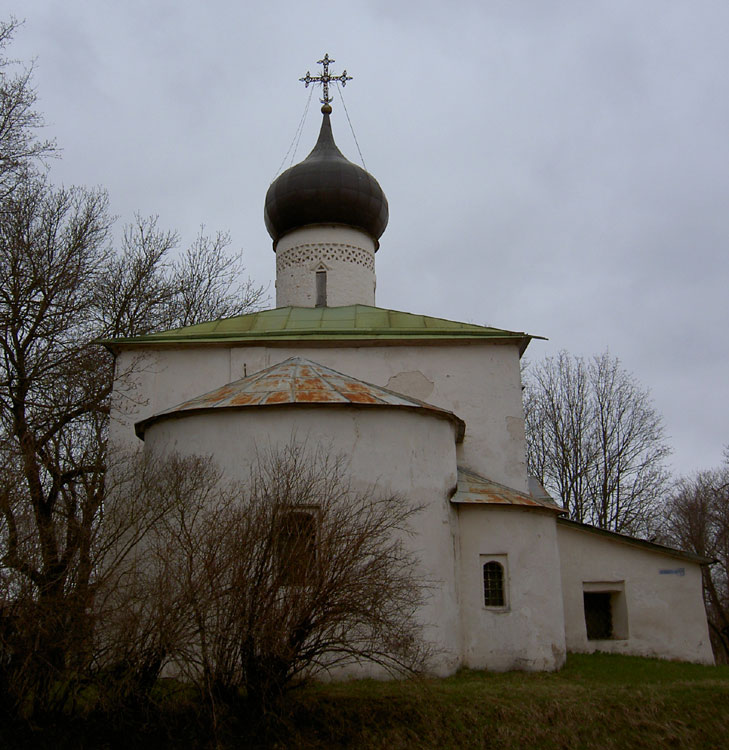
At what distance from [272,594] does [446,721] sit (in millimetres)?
2106

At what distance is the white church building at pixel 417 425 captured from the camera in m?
9.17

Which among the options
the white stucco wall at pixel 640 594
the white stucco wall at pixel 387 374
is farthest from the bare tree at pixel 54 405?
the white stucco wall at pixel 640 594

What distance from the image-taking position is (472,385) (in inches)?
484

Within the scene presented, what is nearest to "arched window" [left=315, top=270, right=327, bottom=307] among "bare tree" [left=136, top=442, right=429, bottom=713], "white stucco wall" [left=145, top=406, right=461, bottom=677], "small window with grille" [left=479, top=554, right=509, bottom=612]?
"white stucco wall" [left=145, top=406, right=461, bottom=677]

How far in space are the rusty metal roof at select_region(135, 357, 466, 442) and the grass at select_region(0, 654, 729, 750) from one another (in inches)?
122

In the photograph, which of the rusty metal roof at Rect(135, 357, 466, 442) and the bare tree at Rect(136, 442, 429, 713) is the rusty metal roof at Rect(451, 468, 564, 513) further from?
the bare tree at Rect(136, 442, 429, 713)

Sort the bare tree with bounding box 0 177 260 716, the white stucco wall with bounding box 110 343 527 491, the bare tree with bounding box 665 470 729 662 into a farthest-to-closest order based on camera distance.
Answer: the bare tree with bounding box 665 470 729 662 → the white stucco wall with bounding box 110 343 527 491 → the bare tree with bounding box 0 177 260 716

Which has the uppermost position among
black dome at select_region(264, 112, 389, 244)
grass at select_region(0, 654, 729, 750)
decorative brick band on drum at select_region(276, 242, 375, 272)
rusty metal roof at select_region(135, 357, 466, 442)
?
black dome at select_region(264, 112, 389, 244)

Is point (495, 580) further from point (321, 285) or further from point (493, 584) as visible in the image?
point (321, 285)

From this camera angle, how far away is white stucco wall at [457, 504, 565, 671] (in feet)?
31.2

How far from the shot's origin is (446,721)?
23.6 ft

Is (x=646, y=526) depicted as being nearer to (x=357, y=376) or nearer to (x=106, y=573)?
(x=357, y=376)

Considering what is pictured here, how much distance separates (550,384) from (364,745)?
60.3 feet

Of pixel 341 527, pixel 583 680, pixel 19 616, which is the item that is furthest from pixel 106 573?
pixel 583 680
